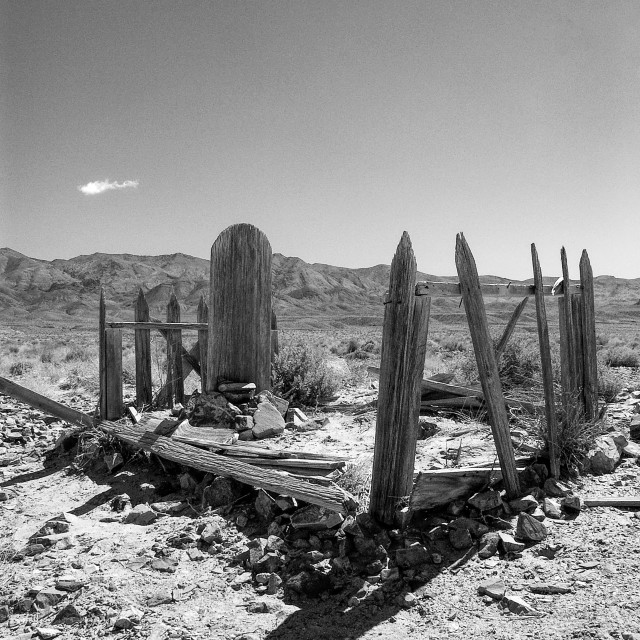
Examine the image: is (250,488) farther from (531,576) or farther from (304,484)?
(531,576)

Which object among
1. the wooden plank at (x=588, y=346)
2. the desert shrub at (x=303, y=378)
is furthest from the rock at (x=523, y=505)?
the desert shrub at (x=303, y=378)

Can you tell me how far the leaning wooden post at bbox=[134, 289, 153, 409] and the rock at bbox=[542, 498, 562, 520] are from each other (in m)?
5.56

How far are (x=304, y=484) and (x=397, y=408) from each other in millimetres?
939

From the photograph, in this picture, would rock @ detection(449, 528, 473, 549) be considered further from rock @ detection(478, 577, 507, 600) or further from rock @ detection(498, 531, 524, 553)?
rock @ detection(478, 577, 507, 600)

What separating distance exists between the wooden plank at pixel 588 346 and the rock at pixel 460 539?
99.2 inches

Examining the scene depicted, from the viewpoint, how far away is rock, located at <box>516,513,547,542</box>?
3859mm

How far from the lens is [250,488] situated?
15.9ft

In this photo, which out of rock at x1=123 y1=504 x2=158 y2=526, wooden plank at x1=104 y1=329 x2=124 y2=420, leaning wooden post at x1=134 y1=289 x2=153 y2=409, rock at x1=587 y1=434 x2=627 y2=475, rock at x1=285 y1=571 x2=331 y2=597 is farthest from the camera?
leaning wooden post at x1=134 y1=289 x2=153 y2=409

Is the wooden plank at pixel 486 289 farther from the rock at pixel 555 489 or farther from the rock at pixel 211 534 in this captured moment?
the rock at pixel 211 534

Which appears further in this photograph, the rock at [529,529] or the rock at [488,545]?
the rock at [529,529]

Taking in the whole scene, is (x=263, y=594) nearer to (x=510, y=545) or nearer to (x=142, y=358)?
(x=510, y=545)

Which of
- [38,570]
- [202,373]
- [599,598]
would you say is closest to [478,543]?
[599,598]

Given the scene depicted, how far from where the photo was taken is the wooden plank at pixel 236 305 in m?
6.86

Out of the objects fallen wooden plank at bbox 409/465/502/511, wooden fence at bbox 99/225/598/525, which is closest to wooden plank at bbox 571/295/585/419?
wooden fence at bbox 99/225/598/525
